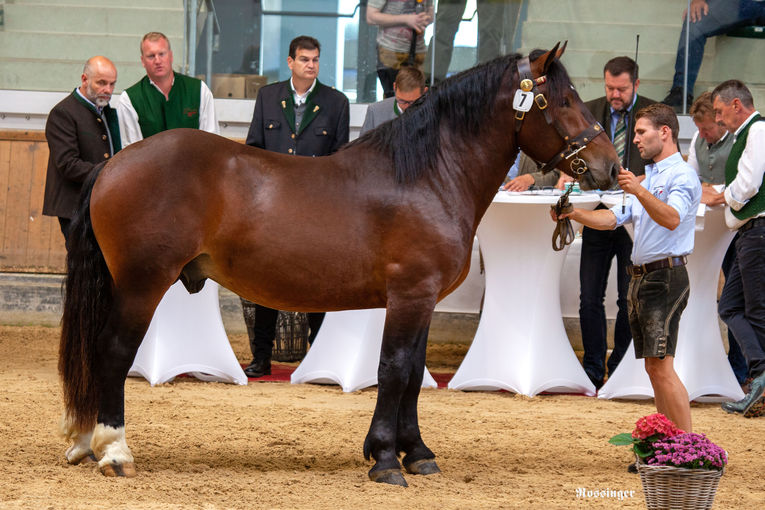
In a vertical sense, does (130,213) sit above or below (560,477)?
above

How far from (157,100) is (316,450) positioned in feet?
8.44

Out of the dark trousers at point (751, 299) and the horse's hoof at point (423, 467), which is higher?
the dark trousers at point (751, 299)

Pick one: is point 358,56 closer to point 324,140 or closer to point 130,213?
point 324,140

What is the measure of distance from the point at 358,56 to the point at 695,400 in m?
4.35

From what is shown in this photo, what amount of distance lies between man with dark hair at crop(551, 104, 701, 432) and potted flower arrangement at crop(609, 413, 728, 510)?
82 centimetres

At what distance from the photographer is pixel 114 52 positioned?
8273 millimetres

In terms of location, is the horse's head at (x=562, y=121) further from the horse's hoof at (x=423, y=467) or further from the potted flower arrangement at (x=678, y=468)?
the horse's hoof at (x=423, y=467)

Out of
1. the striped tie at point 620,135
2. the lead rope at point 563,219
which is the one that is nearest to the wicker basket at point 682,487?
the lead rope at point 563,219

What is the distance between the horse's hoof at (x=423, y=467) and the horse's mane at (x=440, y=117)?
122 centimetres

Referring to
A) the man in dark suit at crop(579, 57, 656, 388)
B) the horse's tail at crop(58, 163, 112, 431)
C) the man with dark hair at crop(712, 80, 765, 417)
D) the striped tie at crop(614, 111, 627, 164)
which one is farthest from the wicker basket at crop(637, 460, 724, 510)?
the striped tie at crop(614, 111, 627, 164)

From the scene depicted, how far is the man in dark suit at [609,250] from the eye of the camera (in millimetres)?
5945

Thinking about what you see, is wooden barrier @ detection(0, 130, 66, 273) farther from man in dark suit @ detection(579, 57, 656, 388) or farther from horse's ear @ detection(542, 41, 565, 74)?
horse's ear @ detection(542, 41, 565, 74)

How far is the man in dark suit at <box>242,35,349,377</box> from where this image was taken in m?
5.83

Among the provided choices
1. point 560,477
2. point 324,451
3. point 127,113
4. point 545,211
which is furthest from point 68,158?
point 560,477
